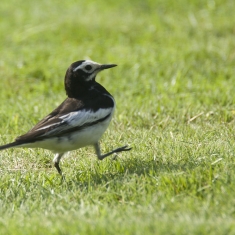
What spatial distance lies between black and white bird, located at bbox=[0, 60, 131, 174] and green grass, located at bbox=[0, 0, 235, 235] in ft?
1.05

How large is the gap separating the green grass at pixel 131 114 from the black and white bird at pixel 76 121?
1.05ft

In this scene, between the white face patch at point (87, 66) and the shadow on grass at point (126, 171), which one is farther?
the white face patch at point (87, 66)

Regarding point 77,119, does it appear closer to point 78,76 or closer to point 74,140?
point 74,140

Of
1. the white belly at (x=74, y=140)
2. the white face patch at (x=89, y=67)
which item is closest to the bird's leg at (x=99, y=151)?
the white belly at (x=74, y=140)

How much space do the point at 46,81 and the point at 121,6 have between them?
14.0 ft

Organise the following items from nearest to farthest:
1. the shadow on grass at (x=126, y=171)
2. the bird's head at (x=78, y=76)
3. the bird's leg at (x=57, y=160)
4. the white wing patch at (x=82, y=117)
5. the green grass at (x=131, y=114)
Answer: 1. the green grass at (x=131, y=114)
2. the shadow on grass at (x=126, y=171)
3. the white wing patch at (x=82, y=117)
4. the bird's leg at (x=57, y=160)
5. the bird's head at (x=78, y=76)

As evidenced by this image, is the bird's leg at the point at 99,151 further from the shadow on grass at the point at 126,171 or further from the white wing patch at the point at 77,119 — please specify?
the white wing patch at the point at 77,119

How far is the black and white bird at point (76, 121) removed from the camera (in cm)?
643

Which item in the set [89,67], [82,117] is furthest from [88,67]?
[82,117]

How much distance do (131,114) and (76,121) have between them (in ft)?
7.61

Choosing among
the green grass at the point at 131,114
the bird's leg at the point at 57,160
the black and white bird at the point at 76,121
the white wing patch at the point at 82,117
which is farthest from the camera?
the bird's leg at the point at 57,160

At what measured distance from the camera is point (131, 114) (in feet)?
28.9

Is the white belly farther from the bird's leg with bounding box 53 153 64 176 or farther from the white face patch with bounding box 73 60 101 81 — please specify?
the white face patch with bounding box 73 60 101 81

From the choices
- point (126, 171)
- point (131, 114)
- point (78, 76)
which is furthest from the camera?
point (131, 114)
